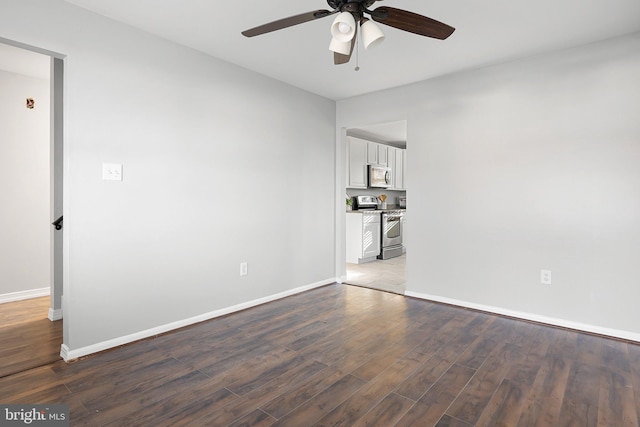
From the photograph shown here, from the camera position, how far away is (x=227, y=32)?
2.73 meters

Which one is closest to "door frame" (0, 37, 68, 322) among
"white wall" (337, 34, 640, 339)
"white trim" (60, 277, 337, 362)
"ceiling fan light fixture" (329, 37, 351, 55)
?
"white trim" (60, 277, 337, 362)

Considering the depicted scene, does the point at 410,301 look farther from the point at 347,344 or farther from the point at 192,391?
the point at 192,391

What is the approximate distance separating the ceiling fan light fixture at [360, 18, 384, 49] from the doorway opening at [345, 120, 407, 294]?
3.31 meters

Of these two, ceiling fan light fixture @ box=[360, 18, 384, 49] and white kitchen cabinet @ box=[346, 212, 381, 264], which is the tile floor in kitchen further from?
ceiling fan light fixture @ box=[360, 18, 384, 49]

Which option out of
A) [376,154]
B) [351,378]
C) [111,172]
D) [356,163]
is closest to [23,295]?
[111,172]

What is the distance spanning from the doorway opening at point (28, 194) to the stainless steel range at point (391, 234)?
190 inches

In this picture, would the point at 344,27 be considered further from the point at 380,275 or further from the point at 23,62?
the point at 380,275

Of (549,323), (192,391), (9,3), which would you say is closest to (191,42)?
(9,3)

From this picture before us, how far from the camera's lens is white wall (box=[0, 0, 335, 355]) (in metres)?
2.39

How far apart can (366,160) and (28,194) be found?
198 inches

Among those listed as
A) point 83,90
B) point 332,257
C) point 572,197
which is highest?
point 83,90

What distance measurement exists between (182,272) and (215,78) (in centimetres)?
183

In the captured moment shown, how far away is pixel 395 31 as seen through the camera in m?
2.67

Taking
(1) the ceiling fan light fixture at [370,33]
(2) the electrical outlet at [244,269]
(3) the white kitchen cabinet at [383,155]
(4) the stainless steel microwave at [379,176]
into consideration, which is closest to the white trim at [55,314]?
(2) the electrical outlet at [244,269]
